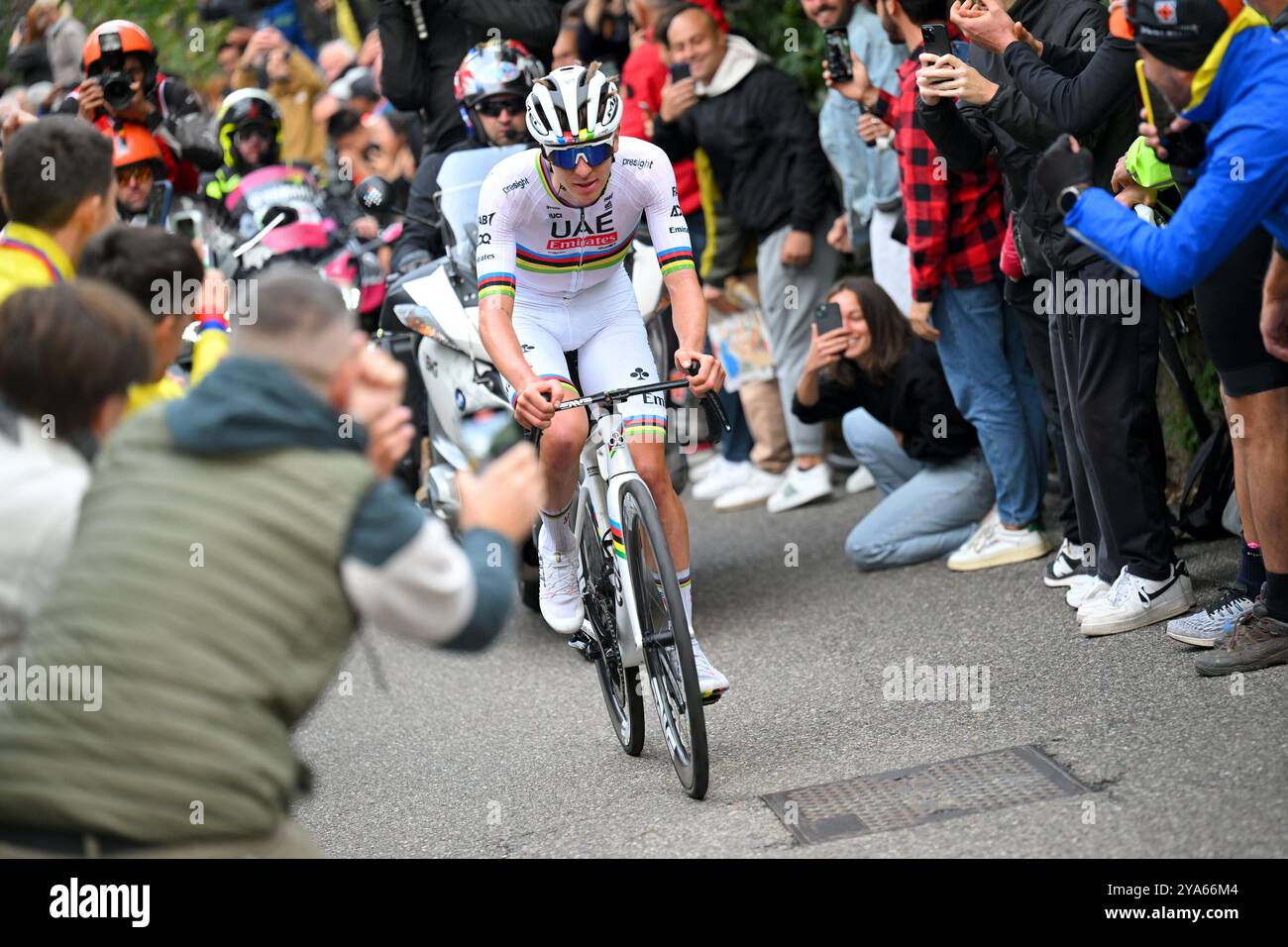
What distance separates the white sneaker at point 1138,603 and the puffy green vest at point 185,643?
13.2ft

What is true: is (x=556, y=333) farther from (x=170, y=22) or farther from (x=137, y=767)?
(x=170, y=22)

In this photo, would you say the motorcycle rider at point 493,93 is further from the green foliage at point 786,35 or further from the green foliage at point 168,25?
the green foliage at point 168,25

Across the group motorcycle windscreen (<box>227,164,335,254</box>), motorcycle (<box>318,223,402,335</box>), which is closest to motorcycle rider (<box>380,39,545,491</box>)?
motorcycle (<box>318,223,402,335</box>)

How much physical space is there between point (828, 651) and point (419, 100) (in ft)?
14.8

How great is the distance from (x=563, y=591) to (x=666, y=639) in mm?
977

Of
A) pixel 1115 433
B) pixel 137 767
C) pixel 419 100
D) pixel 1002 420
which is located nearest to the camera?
pixel 137 767

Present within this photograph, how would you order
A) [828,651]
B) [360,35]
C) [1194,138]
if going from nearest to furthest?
[1194,138] < [828,651] < [360,35]

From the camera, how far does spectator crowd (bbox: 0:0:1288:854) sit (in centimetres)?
289

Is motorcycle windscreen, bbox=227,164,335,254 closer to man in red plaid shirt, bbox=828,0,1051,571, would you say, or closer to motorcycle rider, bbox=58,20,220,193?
motorcycle rider, bbox=58,20,220,193

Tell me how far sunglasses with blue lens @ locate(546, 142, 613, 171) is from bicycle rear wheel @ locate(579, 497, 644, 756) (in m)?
1.24

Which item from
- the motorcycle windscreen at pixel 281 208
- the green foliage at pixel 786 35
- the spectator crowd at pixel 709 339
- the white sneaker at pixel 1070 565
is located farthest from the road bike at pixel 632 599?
the motorcycle windscreen at pixel 281 208

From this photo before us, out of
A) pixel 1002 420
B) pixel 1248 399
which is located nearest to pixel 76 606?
pixel 1248 399
